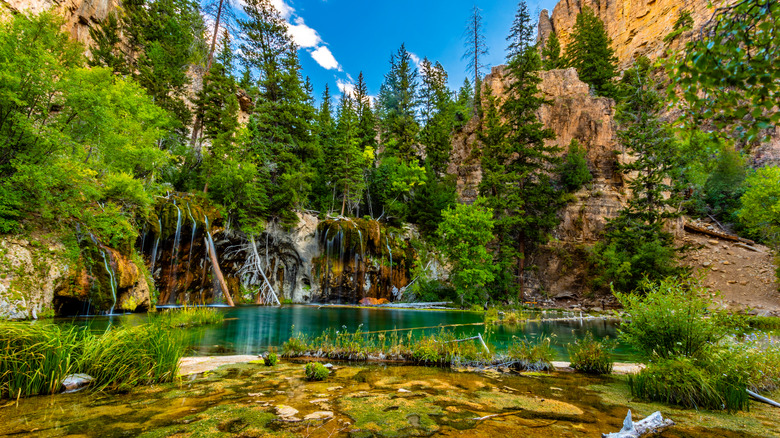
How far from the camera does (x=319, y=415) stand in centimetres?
352

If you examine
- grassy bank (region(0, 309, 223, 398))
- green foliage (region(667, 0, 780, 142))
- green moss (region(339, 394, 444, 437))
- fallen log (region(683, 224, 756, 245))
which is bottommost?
green moss (region(339, 394, 444, 437))

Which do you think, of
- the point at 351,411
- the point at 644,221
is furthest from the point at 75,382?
the point at 644,221

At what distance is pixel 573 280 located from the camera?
1063 inches

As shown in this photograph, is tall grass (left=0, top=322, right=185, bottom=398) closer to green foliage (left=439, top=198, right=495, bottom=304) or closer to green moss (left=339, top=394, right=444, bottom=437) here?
green moss (left=339, top=394, right=444, bottom=437)

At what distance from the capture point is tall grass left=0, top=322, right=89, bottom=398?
371 cm

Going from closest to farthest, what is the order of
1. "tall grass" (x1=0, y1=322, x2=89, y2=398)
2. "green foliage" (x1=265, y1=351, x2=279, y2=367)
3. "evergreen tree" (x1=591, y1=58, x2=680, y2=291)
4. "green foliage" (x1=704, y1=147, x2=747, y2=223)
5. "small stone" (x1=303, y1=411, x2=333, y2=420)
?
"small stone" (x1=303, y1=411, x2=333, y2=420) → "tall grass" (x1=0, y1=322, x2=89, y2=398) → "green foliage" (x1=265, y1=351, x2=279, y2=367) → "evergreen tree" (x1=591, y1=58, x2=680, y2=291) → "green foliage" (x1=704, y1=147, x2=747, y2=223)

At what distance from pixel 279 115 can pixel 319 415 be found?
29046 millimetres

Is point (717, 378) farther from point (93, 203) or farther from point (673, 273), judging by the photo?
point (673, 273)

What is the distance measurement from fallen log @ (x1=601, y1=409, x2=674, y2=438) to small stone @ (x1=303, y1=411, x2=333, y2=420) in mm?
2725

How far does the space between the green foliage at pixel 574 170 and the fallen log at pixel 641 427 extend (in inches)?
1151

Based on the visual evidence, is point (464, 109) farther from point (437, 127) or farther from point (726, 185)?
point (726, 185)

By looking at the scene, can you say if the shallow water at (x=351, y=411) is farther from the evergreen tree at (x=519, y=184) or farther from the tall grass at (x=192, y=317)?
the evergreen tree at (x=519, y=184)

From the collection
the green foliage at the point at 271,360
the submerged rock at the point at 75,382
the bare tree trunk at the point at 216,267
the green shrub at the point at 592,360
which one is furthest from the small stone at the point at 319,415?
the bare tree trunk at the point at 216,267

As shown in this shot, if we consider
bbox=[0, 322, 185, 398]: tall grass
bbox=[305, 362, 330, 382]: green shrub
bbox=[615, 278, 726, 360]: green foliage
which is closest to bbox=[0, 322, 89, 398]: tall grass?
bbox=[0, 322, 185, 398]: tall grass
